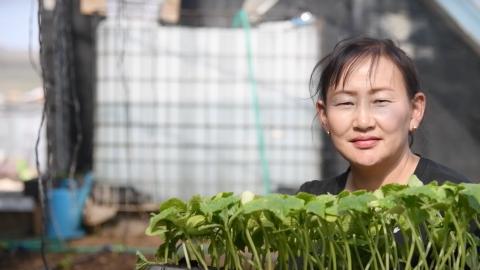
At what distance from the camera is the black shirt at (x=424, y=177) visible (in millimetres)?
1483

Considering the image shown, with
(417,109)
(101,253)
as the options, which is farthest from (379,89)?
(101,253)

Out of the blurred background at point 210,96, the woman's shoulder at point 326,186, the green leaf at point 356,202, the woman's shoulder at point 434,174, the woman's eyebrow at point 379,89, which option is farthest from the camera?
the blurred background at point 210,96

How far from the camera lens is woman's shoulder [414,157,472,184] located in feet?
4.84

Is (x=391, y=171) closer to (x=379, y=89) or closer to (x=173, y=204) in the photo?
(x=379, y=89)

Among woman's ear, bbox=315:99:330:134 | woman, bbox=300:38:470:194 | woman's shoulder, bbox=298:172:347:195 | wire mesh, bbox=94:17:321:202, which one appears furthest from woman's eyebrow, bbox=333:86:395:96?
wire mesh, bbox=94:17:321:202

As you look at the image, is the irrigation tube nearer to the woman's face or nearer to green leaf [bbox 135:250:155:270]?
the woman's face

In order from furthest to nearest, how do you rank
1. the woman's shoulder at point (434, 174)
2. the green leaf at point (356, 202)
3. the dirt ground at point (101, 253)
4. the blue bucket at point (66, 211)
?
the blue bucket at point (66, 211)
the dirt ground at point (101, 253)
the woman's shoulder at point (434, 174)
the green leaf at point (356, 202)

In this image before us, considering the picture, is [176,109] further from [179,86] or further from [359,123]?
[359,123]

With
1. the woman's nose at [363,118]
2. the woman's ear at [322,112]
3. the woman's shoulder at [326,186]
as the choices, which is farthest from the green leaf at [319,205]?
the woman's shoulder at [326,186]

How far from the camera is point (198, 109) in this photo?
5559mm

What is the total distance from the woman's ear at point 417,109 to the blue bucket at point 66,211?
3.77 metres

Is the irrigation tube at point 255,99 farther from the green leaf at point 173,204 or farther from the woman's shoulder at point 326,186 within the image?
the green leaf at point 173,204

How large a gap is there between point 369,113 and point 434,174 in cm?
23

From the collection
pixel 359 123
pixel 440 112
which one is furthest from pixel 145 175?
pixel 359 123
